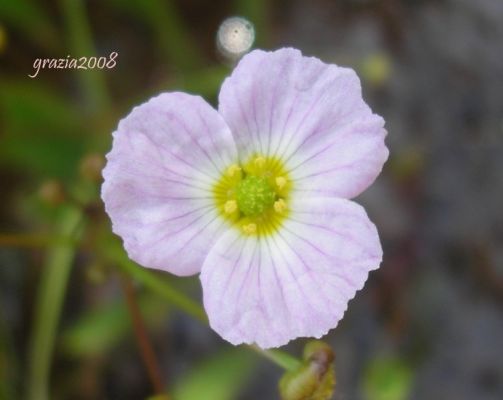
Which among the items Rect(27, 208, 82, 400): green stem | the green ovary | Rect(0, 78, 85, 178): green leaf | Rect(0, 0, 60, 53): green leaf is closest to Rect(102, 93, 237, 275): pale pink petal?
the green ovary

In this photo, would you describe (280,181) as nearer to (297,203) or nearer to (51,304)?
(297,203)

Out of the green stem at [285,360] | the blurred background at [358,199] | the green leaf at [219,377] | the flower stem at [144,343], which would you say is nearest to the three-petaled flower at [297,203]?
the green stem at [285,360]

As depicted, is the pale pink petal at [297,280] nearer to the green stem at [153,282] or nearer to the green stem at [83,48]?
the green stem at [153,282]

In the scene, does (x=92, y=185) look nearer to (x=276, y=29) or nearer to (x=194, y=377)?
(x=194, y=377)

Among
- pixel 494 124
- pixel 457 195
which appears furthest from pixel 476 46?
pixel 457 195

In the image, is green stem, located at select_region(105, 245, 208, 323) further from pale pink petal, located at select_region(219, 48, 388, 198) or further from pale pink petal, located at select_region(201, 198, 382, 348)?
pale pink petal, located at select_region(219, 48, 388, 198)

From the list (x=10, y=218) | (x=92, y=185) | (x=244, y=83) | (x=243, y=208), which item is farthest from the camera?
(x=10, y=218)
